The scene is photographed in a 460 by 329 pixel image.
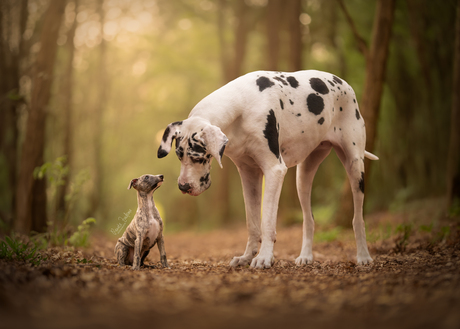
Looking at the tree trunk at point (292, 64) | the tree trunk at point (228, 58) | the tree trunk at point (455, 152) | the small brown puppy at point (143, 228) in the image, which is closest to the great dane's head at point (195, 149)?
the small brown puppy at point (143, 228)

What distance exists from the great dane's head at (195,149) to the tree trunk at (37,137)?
4519mm

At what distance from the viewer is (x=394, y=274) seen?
4.03 m

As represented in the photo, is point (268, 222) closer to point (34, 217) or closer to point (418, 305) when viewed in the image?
point (418, 305)

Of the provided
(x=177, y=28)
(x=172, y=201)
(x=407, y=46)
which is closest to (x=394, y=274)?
(x=407, y=46)

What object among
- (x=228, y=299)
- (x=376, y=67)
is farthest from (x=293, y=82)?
(x=376, y=67)

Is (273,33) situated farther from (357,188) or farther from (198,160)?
(198,160)

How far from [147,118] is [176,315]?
843 inches

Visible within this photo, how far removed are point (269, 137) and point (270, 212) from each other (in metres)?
0.90

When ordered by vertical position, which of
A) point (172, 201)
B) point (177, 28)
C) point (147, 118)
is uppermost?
point (177, 28)

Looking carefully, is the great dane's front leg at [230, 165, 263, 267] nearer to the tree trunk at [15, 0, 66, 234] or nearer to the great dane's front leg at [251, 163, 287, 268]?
the great dane's front leg at [251, 163, 287, 268]

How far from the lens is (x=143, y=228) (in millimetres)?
4742

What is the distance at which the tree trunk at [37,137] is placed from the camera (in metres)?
8.09

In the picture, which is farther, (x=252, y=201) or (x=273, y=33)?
(x=273, y=33)

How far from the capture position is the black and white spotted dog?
15.3ft
